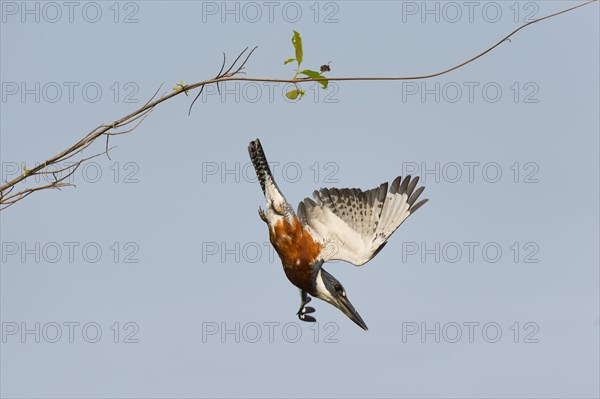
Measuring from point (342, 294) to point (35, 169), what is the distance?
2251 millimetres

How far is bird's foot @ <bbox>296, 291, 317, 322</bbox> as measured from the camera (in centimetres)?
437

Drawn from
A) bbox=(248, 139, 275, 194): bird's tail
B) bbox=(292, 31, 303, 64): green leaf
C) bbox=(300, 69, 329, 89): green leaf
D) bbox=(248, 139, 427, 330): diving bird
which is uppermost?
bbox=(292, 31, 303, 64): green leaf

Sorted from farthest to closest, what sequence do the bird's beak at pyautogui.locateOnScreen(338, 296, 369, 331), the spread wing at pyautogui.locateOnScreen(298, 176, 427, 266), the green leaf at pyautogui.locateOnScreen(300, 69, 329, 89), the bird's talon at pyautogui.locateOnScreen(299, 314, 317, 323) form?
the spread wing at pyautogui.locateOnScreen(298, 176, 427, 266), the bird's beak at pyautogui.locateOnScreen(338, 296, 369, 331), the bird's talon at pyautogui.locateOnScreen(299, 314, 317, 323), the green leaf at pyautogui.locateOnScreen(300, 69, 329, 89)

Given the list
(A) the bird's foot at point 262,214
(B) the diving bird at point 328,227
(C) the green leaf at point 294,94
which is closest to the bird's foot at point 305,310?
(B) the diving bird at point 328,227

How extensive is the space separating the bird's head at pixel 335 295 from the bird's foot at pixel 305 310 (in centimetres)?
9

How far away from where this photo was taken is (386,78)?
106 inches

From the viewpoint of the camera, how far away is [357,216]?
517 cm

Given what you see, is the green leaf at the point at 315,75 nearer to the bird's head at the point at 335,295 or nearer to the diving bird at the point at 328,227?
the diving bird at the point at 328,227

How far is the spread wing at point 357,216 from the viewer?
15.7 feet

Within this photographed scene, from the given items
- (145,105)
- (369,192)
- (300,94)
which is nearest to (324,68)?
(300,94)

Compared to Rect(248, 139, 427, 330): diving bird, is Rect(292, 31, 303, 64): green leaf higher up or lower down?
higher up

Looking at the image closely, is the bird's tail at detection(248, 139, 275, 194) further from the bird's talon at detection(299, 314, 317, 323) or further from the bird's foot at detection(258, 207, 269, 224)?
the bird's talon at detection(299, 314, 317, 323)

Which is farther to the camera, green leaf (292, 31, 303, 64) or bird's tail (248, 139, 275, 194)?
bird's tail (248, 139, 275, 194)

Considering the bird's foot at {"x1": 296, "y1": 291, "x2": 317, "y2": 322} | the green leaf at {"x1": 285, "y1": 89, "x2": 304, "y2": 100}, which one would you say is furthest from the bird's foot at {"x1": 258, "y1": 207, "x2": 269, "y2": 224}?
the green leaf at {"x1": 285, "y1": 89, "x2": 304, "y2": 100}
